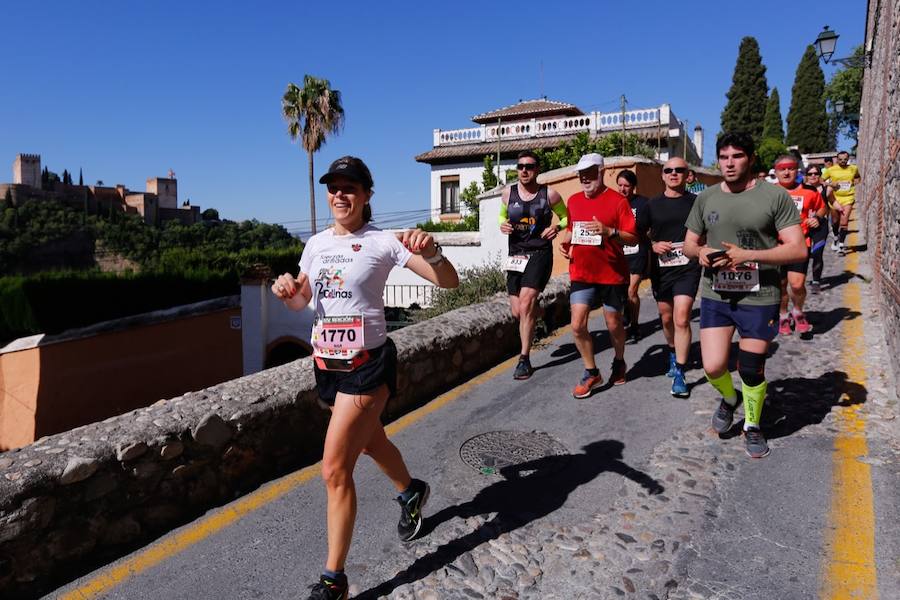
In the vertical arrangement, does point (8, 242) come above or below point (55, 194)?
below

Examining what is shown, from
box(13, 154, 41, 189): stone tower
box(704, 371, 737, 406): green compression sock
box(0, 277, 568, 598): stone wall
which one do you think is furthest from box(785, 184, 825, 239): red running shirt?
box(13, 154, 41, 189): stone tower

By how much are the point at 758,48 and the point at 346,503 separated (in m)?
56.4

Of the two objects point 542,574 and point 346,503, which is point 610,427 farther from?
point 346,503

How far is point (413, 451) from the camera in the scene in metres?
4.31

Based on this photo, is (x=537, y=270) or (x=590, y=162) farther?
(x=537, y=270)

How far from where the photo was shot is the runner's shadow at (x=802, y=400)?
4.34m

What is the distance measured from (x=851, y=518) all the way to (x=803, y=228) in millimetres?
3935

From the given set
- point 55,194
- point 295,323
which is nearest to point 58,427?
point 295,323

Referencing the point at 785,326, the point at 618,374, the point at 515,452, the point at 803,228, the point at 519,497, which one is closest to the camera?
the point at 519,497

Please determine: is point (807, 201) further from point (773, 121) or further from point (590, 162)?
point (773, 121)

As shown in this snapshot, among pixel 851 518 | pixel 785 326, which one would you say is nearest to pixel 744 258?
pixel 851 518

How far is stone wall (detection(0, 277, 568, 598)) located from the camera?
2723mm

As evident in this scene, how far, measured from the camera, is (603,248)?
5137 millimetres

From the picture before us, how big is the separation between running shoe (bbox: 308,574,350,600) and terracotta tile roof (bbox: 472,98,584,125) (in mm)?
39007
